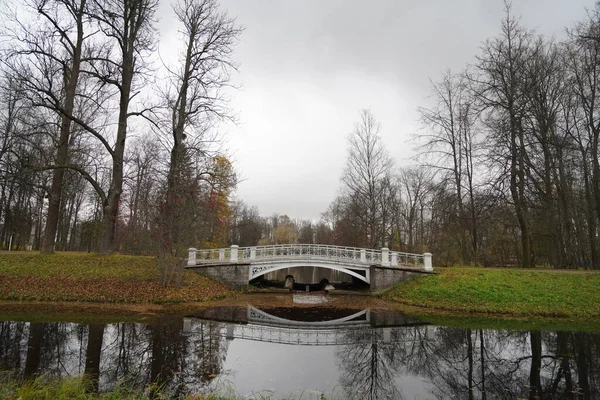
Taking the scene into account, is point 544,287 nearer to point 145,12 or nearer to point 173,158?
point 173,158

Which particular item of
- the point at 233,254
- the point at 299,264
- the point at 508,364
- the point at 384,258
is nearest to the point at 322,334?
Answer: the point at 508,364

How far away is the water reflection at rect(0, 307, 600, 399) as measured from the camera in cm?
575

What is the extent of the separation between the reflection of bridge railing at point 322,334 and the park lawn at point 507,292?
12.7 feet

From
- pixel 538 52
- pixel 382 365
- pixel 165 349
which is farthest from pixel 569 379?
pixel 538 52

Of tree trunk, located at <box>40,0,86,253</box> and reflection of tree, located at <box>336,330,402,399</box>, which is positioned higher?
tree trunk, located at <box>40,0,86,253</box>

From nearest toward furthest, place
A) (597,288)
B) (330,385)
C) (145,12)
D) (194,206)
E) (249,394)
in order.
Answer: (249,394), (330,385), (597,288), (194,206), (145,12)

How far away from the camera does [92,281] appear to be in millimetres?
13195

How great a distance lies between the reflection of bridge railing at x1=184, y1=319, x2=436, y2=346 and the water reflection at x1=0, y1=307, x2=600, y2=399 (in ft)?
0.10

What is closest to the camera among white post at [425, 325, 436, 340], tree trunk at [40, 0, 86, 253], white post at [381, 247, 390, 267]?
white post at [425, 325, 436, 340]

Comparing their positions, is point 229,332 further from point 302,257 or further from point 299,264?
point 302,257

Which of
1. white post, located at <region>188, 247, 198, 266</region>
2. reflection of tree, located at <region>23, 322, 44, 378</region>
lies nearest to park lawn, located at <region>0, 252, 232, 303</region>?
white post, located at <region>188, 247, 198, 266</region>

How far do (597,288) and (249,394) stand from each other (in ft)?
51.3

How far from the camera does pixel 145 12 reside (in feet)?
54.8

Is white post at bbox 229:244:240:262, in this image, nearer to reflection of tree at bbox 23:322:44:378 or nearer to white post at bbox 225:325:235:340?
white post at bbox 225:325:235:340
